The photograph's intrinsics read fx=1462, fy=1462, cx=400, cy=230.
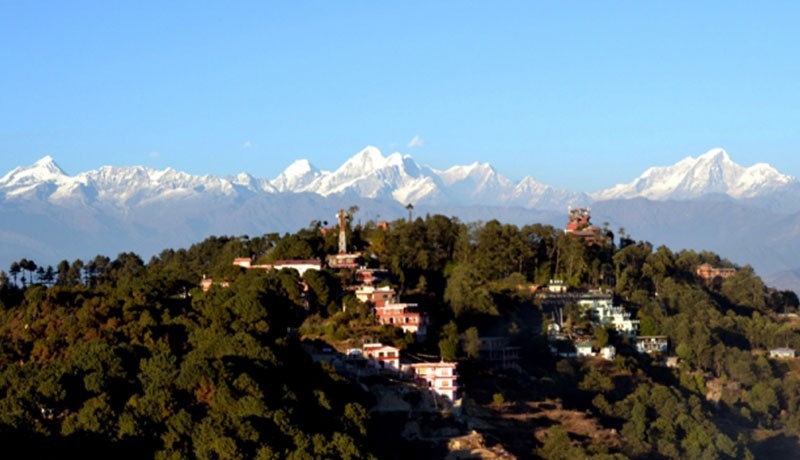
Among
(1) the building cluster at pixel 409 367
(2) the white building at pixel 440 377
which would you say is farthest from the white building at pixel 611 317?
(2) the white building at pixel 440 377

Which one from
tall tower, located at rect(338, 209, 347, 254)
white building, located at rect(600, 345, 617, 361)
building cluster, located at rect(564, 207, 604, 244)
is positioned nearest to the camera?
white building, located at rect(600, 345, 617, 361)

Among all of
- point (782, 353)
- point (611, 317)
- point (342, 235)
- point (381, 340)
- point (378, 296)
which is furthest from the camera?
point (782, 353)

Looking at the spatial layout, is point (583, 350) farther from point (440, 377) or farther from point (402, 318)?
point (440, 377)

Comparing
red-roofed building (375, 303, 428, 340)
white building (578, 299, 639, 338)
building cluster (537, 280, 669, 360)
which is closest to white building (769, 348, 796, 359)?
building cluster (537, 280, 669, 360)

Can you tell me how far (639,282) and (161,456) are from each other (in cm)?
3796

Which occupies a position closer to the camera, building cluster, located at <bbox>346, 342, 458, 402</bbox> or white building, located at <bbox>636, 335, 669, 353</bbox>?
building cluster, located at <bbox>346, 342, 458, 402</bbox>

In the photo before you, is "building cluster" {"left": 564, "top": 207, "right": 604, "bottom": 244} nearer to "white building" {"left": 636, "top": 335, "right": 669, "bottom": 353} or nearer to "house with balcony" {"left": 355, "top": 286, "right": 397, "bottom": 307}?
"white building" {"left": 636, "top": 335, "right": 669, "bottom": 353}

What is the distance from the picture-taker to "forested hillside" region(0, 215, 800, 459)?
37219 millimetres

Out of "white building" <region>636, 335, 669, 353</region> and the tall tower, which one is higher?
the tall tower

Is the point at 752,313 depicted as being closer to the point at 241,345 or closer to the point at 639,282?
the point at 639,282

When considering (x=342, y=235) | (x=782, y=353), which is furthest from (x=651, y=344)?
(x=342, y=235)

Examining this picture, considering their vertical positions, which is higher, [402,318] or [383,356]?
[402,318]

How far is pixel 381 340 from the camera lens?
4728cm

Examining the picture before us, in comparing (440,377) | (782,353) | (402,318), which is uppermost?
(402,318)
